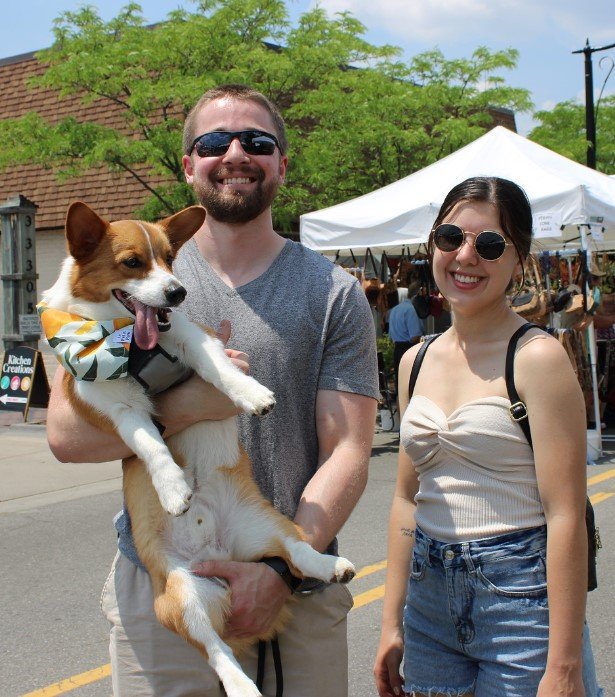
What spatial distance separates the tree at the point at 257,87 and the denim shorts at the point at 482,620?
11408mm

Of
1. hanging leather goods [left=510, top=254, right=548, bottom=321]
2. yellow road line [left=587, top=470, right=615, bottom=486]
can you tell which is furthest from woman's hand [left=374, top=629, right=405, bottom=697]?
hanging leather goods [left=510, top=254, right=548, bottom=321]

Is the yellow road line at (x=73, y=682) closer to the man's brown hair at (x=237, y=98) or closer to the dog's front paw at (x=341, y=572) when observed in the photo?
the dog's front paw at (x=341, y=572)

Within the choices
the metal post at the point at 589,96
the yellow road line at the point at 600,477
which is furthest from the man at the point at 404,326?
the metal post at the point at 589,96

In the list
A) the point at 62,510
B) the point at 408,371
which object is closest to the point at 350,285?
the point at 408,371

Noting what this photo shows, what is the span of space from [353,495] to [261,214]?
2.90 ft

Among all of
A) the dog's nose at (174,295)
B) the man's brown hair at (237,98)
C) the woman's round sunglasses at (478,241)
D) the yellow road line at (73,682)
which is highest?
the man's brown hair at (237,98)

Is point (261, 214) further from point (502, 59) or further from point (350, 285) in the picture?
point (502, 59)

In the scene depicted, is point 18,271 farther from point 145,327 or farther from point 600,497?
point 145,327

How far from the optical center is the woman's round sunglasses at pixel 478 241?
7.35ft

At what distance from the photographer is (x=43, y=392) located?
11938 millimetres

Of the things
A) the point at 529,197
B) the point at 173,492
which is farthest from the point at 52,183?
the point at 173,492

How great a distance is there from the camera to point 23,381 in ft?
39.2

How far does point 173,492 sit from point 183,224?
2.91 feet

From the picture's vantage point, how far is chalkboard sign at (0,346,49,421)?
38.8 ft
